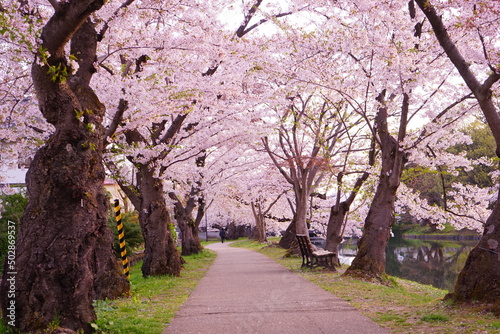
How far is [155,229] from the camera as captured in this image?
13391mm

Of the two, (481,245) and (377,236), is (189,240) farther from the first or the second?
(481,245)

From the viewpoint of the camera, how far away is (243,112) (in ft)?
53.2

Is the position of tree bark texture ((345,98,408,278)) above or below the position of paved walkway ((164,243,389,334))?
above

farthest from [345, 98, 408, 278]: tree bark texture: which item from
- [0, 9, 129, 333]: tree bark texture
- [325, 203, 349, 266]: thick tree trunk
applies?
[0, 9, 129, 333]: tree bark texture

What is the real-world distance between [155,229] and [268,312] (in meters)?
6.84

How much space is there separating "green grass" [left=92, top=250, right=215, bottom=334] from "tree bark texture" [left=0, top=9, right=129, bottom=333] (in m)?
0.58

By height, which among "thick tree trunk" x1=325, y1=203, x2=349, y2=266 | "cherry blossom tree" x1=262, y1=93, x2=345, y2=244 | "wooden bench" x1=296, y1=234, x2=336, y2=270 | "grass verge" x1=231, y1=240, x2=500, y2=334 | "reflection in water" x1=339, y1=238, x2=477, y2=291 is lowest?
"reflection in water" x1=339, y1=238, x2=477, y2=291

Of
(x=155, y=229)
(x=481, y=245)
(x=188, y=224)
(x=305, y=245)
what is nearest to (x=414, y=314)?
(x=481, y=245)

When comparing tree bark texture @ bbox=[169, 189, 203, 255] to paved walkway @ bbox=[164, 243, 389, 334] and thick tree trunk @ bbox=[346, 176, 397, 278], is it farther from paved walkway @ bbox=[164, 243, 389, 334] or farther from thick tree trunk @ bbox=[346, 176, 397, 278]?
paved walkway @ bbox=[164, 243, 389, 334]

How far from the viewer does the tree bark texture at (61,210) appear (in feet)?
17.4

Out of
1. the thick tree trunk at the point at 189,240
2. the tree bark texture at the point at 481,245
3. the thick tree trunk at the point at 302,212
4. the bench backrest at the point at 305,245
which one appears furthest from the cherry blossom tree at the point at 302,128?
the tree bark texture at the point at 481,245

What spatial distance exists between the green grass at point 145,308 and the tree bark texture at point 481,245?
178 inches

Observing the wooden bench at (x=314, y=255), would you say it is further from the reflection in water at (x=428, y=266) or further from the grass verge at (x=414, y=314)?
the reflection in water at (x=428, y=266)

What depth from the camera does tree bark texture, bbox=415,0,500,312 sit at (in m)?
6.53
